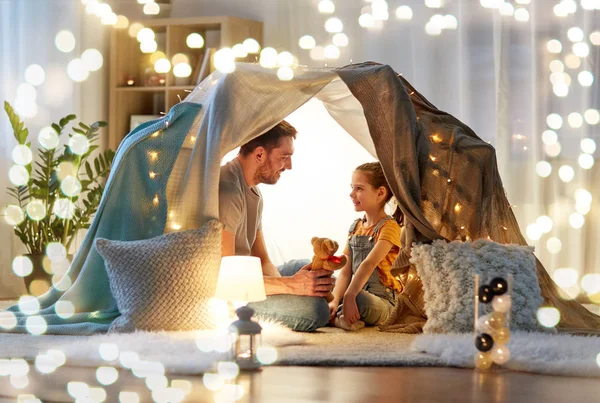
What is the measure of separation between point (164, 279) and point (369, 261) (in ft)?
2.62

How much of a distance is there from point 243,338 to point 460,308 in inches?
30.0

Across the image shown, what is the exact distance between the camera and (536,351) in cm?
268

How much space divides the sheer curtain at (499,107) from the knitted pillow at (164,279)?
1.43m

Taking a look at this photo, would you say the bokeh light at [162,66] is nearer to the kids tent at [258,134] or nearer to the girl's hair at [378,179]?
the kids tent at [258,134]

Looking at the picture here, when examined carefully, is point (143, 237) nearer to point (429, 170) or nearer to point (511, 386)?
point (429, 170)

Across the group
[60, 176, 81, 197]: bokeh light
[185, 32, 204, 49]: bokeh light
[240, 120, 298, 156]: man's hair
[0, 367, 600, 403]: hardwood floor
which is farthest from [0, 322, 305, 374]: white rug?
[185, 32, 204, 49]: bokeh light

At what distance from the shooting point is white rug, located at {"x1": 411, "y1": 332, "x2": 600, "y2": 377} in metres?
2.52

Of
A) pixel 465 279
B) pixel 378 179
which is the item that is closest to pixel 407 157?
pixel 378 179

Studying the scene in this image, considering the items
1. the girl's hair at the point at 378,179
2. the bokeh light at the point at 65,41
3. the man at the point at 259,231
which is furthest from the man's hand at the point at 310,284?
the bokeh light at the point at 65,41

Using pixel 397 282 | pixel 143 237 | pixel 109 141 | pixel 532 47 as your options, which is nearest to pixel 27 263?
pixel 109 141

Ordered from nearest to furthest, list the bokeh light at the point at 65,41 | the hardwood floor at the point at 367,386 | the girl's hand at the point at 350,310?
the hardwood floor at the point at 367,386
the girl's hand at the point at 350,310
the bokeh light at the point at 65,41

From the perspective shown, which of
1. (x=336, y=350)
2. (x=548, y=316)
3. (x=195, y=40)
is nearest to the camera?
(x=336, y=350)

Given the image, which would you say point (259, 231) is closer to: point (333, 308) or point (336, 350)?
point (333, 308)

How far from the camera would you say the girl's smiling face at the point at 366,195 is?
367 cm
